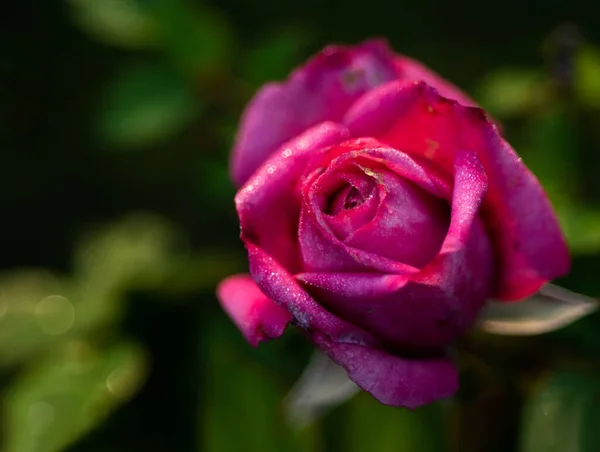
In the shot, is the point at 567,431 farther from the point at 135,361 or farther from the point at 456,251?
the point at 135,361

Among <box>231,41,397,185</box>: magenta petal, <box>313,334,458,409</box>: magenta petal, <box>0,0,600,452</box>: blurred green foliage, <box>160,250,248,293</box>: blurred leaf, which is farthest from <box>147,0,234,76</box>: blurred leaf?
<box>313,334,458,409</box>: magenta petal

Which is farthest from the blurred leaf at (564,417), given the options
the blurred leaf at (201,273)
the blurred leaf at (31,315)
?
the blurred leaf at (31,315)

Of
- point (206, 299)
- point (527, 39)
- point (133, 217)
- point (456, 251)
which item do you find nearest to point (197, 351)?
point (206, 299)

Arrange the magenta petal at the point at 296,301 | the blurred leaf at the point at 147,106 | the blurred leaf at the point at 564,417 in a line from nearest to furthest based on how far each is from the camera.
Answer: the magenta petal at the point at 296,301 → the blurred leaf at the point at 564,417 → the blurred leaf at the point at 147,106

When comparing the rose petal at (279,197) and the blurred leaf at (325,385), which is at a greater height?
the rose petal at (279,197)

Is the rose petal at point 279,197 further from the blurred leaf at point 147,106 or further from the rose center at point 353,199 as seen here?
the blurred leaf at point 147,106

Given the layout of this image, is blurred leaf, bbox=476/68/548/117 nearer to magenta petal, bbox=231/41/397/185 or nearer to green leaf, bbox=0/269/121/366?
magenta petal, bbox=231/41/397/185

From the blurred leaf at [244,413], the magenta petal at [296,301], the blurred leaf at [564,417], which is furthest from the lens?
the blurred leaf at [244,413]
